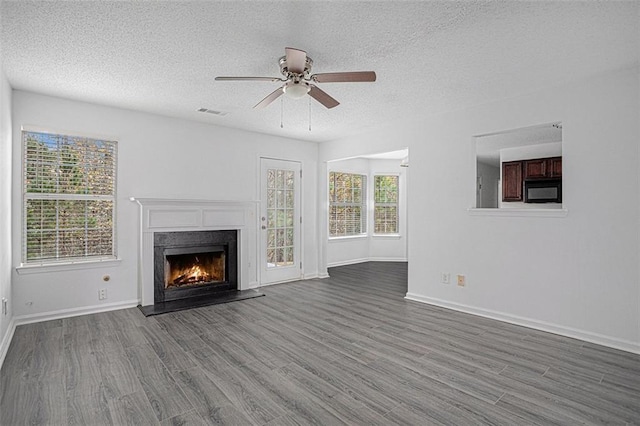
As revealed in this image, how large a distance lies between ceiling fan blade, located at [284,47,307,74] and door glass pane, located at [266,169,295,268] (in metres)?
3.36

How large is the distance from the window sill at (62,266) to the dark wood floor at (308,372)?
592 millimetres

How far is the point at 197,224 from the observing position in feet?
16.1

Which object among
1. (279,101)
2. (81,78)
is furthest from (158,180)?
(279,101)

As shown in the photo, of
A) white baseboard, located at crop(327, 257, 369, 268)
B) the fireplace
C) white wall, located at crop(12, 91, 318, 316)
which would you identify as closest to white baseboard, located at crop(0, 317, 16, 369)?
white wall, located at crop(12, 91, 318, 316)

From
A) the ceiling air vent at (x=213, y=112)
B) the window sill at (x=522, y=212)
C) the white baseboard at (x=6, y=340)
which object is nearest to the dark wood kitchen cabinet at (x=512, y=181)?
the window sill at (x=522, y=212)

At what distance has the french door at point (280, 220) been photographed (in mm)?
5855

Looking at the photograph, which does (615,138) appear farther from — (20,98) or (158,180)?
(20,98)

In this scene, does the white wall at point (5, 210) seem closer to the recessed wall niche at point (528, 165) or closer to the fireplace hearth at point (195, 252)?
the fireplace hearth at point (195, 252)

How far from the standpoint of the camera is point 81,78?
11.1 ft

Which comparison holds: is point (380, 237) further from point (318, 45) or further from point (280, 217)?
point (318, 45)

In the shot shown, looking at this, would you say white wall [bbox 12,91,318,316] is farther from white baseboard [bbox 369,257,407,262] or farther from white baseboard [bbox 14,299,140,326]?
white baseboard [bbox 369,257,407,262]

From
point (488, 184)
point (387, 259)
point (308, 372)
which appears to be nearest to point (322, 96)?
point (308, 372)

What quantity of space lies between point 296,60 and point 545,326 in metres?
3.60

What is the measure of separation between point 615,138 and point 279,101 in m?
3.39
